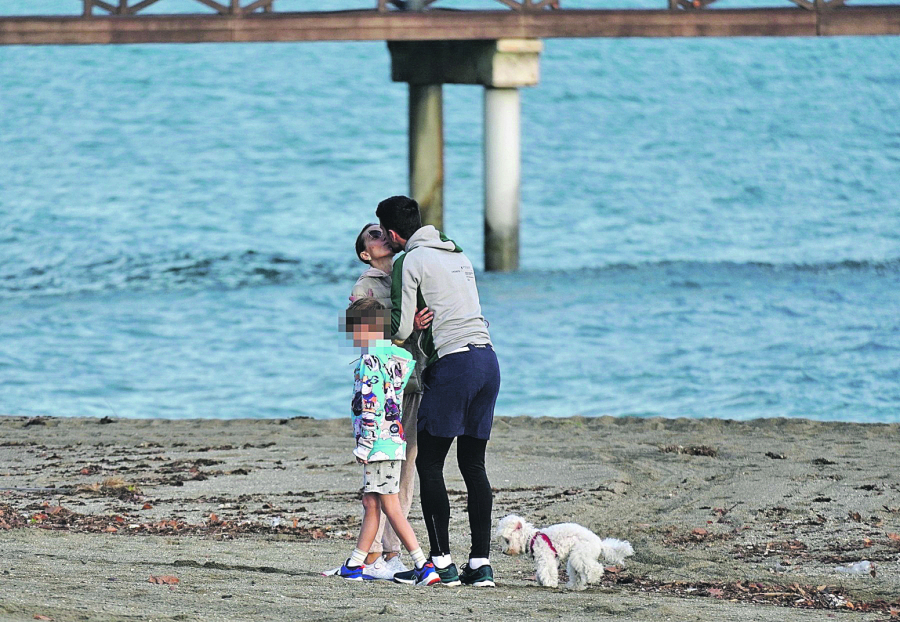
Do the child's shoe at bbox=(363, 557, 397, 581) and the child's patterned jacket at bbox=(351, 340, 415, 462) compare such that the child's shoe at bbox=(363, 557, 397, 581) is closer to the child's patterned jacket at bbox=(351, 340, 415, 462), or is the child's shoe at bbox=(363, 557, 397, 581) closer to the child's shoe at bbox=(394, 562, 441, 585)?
the child's shoe at bbox=(394, 562, 441, 585)

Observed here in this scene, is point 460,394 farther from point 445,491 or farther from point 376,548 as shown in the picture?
point 376,548

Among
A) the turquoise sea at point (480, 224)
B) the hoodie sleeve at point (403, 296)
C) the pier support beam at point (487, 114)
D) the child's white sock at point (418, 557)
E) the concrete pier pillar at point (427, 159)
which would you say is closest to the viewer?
the hoodie sleeve at point (403, 296)

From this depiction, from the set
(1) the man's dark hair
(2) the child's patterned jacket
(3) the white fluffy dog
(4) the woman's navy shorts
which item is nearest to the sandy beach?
(3) the white fluffy dog

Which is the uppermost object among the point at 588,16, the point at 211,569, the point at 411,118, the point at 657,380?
the point at 588,16

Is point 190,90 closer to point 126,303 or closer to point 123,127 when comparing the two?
point 123,127

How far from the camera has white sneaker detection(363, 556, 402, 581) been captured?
570cm

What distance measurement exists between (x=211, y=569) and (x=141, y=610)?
3.46 ft

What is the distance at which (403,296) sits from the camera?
17.8 ft

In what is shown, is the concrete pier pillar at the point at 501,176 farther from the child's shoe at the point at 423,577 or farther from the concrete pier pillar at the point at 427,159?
the child's shoe at the point at 423,577

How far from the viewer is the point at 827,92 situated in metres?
48.1

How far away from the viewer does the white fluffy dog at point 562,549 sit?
5.59 meters

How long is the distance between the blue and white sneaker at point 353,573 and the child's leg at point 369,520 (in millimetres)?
81

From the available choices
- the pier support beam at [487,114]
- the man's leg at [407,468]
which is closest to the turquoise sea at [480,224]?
the pier support beam at [487,114]

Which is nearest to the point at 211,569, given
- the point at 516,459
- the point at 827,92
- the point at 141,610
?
the point at 141,610
